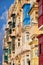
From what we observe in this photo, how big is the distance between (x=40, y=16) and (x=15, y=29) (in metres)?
19.1

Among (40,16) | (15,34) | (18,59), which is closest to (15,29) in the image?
(15,34)

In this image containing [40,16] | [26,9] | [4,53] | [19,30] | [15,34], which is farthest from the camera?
[4,53]

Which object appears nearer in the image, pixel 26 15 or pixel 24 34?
pixel 26 15

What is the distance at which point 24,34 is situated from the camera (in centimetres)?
4300

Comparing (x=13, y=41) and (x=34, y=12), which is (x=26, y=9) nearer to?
(x=34, y=12)

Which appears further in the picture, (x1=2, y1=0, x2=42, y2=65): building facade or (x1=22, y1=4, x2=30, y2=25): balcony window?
(x1=22, y1=4, x2=30, y2=25): balcony window

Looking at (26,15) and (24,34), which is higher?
(26,15)

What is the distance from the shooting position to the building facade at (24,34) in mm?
36375

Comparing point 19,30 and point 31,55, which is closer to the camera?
point 31,55

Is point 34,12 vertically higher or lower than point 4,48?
higher

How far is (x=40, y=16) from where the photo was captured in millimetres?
31766

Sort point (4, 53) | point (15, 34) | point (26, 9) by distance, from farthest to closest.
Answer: point (4, 53), point (15, 34), point (26, 9)

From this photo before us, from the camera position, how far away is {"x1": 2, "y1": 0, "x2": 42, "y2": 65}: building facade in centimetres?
3638

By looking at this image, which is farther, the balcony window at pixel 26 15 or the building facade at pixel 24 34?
the balcony window at pixel 26 15
